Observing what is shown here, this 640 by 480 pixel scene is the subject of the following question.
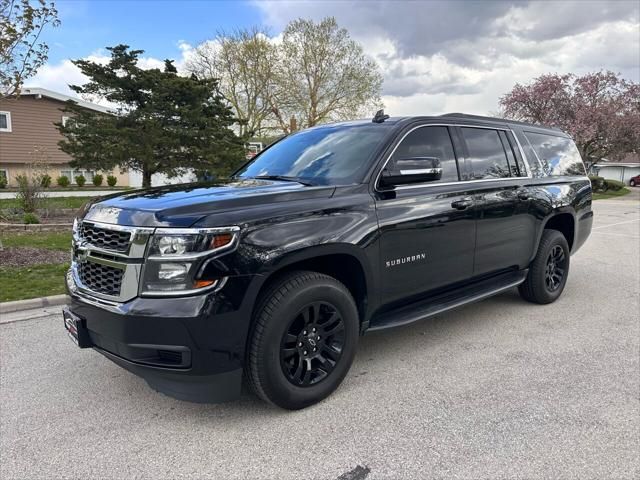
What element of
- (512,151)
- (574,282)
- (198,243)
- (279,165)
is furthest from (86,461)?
(574,282)

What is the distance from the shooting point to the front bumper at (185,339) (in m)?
2.57

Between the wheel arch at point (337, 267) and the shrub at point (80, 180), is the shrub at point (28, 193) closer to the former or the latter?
the wheel arch at point (337, 267)

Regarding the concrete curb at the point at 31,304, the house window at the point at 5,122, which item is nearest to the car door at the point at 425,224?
the concrete curb at the point at 31,304

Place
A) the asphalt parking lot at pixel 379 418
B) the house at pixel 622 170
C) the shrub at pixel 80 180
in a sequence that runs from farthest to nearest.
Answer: the house at pixel 622 170
the shrub at pixel 80 180
the asphalt parking lot at pixel 379 418

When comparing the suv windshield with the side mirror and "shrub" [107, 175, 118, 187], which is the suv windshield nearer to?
the side mirror

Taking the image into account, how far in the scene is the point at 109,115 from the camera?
51.8 feet

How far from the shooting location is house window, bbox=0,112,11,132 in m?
25.2

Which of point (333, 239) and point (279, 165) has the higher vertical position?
point (279, 165)

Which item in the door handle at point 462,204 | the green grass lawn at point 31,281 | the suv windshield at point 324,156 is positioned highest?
the suv windshield at point 324,156

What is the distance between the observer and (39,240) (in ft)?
30.4

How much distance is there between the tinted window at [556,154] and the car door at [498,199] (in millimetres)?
506

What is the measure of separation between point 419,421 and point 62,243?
322 inches

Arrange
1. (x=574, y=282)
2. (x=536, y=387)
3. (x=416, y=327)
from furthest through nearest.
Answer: (x=574, y=282) → (x=416, y=327) → (x=536, y=387)

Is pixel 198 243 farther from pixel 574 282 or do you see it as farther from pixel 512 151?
pixel 574 282
